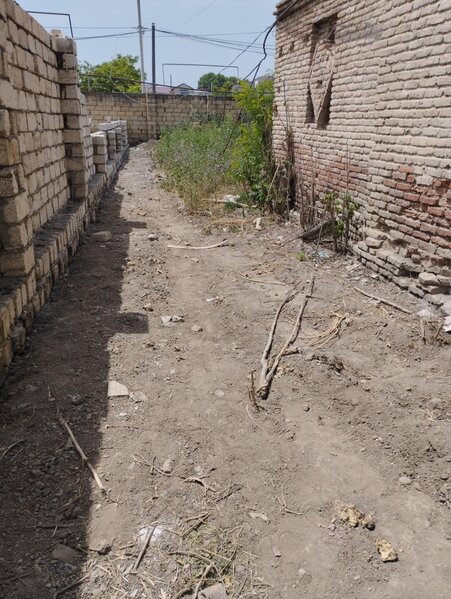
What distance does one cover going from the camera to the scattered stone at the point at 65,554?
6.41 feet

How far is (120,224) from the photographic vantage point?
7.31 meters

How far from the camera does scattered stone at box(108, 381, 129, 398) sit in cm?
303

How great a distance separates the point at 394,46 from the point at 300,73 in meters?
2.69

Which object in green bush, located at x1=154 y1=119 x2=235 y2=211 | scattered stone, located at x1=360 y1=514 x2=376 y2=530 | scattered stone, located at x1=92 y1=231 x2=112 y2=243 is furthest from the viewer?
green bush, located at x1=154 y1=119 x2=235 y2=211

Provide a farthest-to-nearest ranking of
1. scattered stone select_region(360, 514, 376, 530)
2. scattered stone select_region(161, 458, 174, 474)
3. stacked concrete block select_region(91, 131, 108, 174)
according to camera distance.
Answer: stacked concrete block select_region(91, 131, 108, 174) < scattered stone select_region(161, 458, 174, 474) < scattered stone select_region(360, 514, 376, 530)

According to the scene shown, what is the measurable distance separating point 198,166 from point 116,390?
779 cm

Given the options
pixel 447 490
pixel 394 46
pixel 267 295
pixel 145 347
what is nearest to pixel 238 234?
pixel 267 295

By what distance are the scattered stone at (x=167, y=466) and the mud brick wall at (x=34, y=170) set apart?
126cm

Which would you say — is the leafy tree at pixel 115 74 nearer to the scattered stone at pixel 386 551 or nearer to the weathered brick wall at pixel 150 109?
the weathered brick wall at pixel 150 109

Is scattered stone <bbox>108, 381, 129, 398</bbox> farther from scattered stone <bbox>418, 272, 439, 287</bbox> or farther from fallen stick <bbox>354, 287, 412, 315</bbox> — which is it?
scattered stone <bbox>418, 272, 439, 287</bbox>

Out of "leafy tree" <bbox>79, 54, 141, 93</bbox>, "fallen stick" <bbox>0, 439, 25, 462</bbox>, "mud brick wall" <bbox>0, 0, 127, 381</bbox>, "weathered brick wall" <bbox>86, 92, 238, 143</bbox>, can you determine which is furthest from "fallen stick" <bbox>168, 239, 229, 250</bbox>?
"leafy tree" <bbox>79, 54, 141, 93</bbox>

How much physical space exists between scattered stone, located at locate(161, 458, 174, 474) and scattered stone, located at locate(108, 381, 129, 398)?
672mm

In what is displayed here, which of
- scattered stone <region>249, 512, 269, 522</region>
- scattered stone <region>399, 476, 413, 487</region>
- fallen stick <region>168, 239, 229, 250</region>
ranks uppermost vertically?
fallen stick <region>168, 239, 229, 250</region>

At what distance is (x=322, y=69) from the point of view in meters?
6.27
